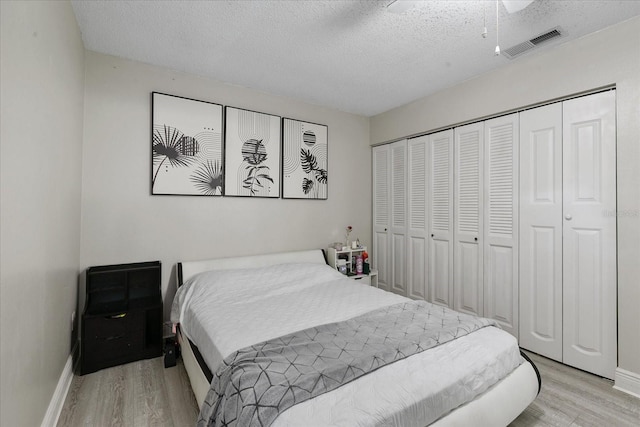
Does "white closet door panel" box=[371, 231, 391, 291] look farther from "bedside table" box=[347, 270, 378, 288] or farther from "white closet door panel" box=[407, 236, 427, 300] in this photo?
"white closet door panel" box=[407, 236, 427, 300]

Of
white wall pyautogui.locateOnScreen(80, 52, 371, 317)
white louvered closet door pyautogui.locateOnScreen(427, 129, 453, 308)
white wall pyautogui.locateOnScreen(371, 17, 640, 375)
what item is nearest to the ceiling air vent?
white wall pyautogui.locateOnScreen(371, 17, 640, 375)

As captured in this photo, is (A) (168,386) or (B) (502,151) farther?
(B) (502,151)

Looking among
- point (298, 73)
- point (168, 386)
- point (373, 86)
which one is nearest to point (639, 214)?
point (373, 86)

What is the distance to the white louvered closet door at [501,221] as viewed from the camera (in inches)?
106

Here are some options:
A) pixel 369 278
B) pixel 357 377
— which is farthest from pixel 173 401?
pixel 369 278

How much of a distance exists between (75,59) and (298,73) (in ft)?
5.62

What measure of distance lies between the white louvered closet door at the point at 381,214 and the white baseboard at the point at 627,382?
220 cm

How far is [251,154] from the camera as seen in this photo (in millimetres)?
3189

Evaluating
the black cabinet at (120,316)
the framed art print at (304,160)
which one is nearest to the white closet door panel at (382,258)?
the framed art print at (304,160)

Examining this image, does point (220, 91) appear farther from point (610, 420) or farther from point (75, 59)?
point (610, 420)

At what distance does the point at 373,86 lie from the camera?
10.3ft

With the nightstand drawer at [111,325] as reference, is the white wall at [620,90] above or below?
above

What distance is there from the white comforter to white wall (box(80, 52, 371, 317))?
18.5 inches

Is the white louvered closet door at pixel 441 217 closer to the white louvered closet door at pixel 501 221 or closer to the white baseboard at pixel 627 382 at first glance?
the white louvered closet door at pixel 501 221
